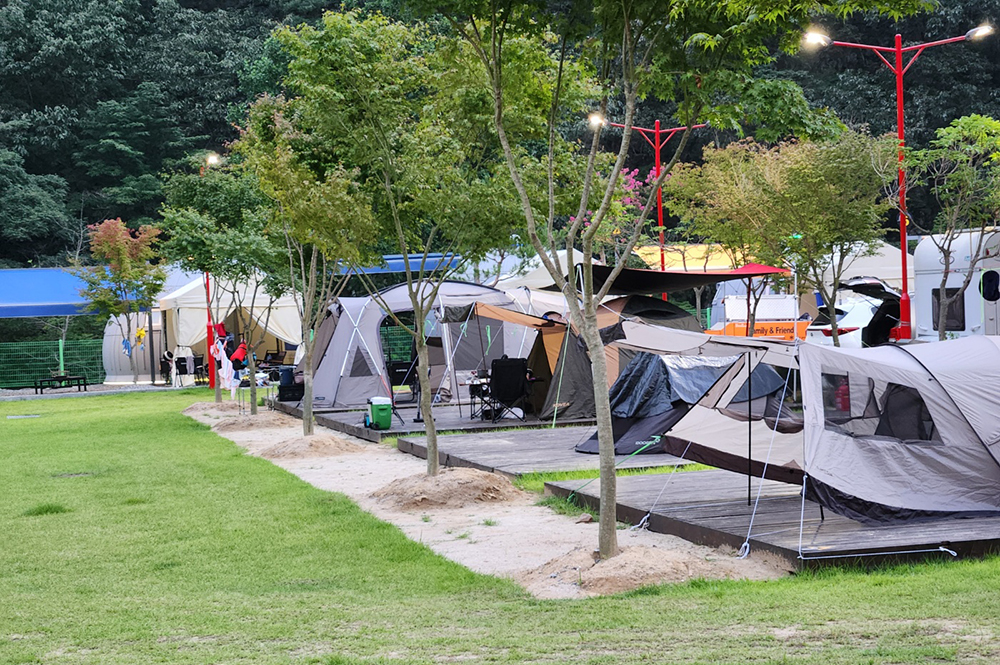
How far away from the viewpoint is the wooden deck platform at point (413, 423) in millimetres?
17266

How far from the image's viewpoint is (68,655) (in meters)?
5.53

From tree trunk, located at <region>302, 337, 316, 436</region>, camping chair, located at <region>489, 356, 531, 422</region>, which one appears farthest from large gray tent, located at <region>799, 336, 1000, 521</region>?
tree trunk, located at <region>302, 337, 316, 436</region>

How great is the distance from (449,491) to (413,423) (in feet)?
25.4

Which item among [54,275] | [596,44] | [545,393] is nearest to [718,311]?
[545,393]

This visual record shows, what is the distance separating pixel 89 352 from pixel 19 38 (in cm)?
2301

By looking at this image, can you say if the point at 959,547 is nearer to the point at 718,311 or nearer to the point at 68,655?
the point at 68,655

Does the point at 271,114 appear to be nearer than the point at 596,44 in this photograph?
No

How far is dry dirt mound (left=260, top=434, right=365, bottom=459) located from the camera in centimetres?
1536

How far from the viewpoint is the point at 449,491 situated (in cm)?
1095

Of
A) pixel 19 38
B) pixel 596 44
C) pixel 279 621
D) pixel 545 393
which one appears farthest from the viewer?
pixel 19 38

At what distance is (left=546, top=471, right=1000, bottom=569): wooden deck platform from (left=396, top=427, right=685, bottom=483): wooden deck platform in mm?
1556

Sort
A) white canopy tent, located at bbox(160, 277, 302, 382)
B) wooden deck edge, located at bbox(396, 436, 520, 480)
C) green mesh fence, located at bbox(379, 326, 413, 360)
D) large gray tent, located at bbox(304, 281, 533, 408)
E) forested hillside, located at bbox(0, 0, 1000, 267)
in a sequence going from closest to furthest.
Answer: wooden deck edge, located at bbox(396, 436, 520, 480), large gray tent, located at bbox(304, 281, 533, 408), white canopy tent, located at bbox(160, 277, 302, 382), green mesh fence, located at bbox(379, 326, 413, 360), forested hillside, located at bbox(0, 0, 1000, 267)

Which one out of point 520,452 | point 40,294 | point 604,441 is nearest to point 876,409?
point 604,441

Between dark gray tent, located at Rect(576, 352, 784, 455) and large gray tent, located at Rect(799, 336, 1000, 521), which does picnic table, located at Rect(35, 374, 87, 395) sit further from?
large gray tent, located at Rect(799, 336, 1000, 521)
